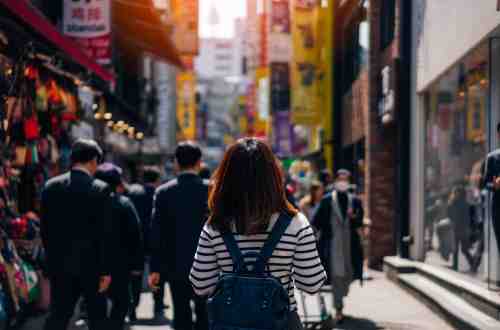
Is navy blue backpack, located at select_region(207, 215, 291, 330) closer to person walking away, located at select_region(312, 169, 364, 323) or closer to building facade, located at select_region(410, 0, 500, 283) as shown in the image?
building facade, located at select_region(410, 0, 500, 283)

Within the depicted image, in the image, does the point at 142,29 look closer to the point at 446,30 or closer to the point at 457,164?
the point at 446,30

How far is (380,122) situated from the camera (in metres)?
17.6

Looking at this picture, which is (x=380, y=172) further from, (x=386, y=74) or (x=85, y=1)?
(x=85, y=1)

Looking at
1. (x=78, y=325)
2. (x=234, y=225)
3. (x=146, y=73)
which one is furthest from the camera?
(x=146, y=73)

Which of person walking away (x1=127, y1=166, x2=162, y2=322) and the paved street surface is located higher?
person walking away (x1=127, y1=166, x2=162, y2=322)

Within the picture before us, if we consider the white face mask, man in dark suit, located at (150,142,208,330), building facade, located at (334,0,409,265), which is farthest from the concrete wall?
man in dark suit, located at (150,142,208,330)

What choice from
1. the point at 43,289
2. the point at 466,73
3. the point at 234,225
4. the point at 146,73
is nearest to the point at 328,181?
the point at 466,73

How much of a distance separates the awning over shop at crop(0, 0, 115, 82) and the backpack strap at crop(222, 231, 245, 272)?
482cm

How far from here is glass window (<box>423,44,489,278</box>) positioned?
10.7 meters

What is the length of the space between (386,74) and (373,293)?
16.8 feet

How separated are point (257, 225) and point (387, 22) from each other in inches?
580

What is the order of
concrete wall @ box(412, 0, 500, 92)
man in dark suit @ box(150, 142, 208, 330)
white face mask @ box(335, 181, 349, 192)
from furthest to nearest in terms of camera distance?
white face mask @ box(335, 181, 349, 192) < concrete wall @ box(412, 0, 500, 92) < man in dark suit @ box(150, 142, 208, 330)

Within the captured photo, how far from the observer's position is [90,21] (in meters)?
15.2

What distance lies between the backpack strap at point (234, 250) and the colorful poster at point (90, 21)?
1193 cm
